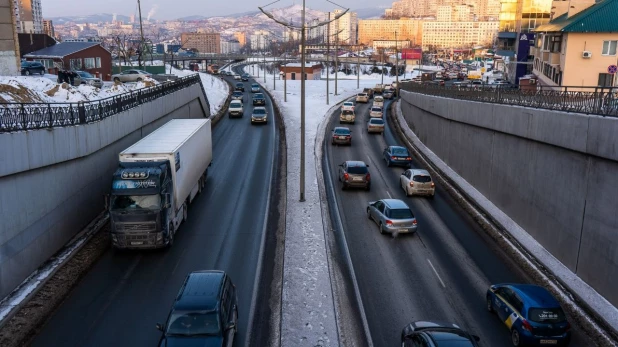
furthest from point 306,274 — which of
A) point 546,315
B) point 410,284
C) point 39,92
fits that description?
point 39,92

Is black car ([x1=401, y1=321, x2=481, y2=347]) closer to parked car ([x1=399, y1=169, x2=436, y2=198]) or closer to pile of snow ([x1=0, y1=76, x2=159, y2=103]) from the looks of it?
parked car ([x1=399, y1=169, x2=436, y2=198])

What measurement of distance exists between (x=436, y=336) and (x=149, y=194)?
11.3m

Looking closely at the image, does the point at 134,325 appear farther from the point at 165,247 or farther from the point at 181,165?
the point at 181,165

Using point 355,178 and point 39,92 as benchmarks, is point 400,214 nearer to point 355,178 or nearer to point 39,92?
point 355,178

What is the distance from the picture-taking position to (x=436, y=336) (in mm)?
11742

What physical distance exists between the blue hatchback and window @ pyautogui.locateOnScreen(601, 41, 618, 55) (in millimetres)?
28974

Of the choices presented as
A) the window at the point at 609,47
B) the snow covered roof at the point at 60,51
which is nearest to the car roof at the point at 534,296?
the window at the point at 609,47

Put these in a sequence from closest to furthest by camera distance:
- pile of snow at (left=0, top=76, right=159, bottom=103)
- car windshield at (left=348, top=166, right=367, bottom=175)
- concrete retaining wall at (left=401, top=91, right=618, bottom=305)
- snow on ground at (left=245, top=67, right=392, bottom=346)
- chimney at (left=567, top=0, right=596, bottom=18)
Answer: snow on ground at (left=245, top=67, right=392, bottom=346) → concrete retaining wall at (left=401, top=91, right=618, bottom=305) → pile of snow at (left=0, top=76, right=159, bottom=103) → car windshield at (left=348, top=166, right=367, bottom=175) → chimney at (left=567, top=0, right=596, bottom=18)

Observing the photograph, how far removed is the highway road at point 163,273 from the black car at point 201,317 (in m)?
1.44

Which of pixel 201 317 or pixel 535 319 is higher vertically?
pixel 201 317

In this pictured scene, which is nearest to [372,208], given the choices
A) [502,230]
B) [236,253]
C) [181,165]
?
[502,230]

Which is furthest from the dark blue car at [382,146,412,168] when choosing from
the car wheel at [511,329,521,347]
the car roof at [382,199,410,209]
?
the car wheel at [511,329,521,347]

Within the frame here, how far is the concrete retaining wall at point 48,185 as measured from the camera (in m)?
15.2

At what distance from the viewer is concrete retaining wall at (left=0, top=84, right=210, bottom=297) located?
15234 mm
